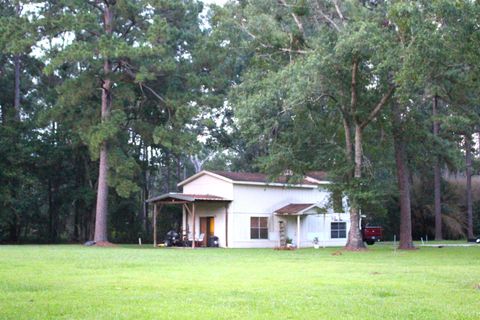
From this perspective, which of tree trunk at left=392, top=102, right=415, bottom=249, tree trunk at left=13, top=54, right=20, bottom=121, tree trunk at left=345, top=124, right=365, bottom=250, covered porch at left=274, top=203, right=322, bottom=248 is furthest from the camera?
tree trunk at left=13, top=54, right=20, bottom=121

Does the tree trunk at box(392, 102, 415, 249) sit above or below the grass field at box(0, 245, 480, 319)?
above

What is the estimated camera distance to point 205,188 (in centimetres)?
4116

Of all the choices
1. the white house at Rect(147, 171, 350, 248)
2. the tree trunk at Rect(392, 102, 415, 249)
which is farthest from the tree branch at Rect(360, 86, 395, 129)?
the white house at Rect(147, 171, 350, 248)

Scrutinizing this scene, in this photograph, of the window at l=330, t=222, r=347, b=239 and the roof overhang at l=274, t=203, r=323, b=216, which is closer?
the roof overhang at l=274, t=203, r=323, b=216

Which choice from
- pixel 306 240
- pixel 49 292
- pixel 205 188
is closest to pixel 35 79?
pixel 205 188

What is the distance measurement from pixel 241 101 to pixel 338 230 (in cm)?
1605

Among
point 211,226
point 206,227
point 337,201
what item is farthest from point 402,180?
point 206,227

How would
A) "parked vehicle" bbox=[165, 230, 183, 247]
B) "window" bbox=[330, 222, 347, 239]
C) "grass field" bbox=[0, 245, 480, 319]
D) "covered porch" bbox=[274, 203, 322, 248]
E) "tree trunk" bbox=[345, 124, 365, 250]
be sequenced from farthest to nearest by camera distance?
"window" bbox=[330, 222, 347, 239], "parked vehicle" bbox=[165, 230, 183, 247], "covered porch" bbox=[274, 203, 322, 248], "tree trunk" bbox=[345, 124, 365, 250], "grass field" bbox=[0, 245, 480, 319]

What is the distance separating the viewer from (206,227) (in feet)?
135

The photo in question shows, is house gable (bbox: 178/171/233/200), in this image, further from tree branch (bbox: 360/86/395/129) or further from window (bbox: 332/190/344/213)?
tree branch (bbox: 360/86/395/129)

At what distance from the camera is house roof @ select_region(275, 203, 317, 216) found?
131ft

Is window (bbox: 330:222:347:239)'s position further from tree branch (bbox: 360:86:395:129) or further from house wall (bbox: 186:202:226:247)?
tree branch (bbox: 360:86:395:129)

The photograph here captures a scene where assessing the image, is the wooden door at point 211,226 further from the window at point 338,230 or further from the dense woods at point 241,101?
the window at point 338,230

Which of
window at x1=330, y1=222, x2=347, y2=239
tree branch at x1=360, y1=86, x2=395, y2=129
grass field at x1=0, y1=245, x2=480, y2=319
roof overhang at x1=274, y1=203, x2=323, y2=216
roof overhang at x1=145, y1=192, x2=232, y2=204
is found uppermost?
tree branch at x1=360, y1=86, x2=395, y2=129
